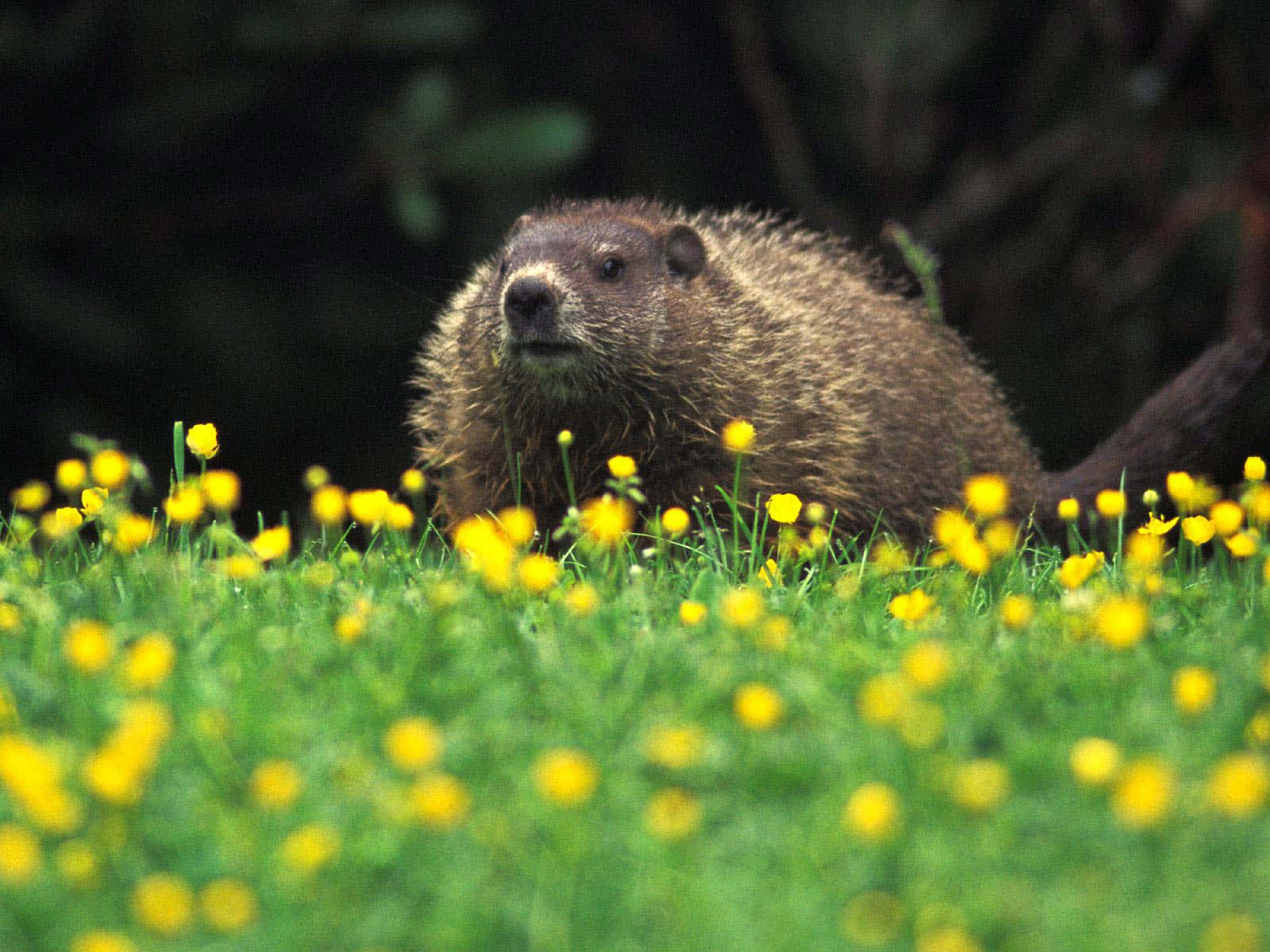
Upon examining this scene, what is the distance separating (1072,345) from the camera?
26.1 ft

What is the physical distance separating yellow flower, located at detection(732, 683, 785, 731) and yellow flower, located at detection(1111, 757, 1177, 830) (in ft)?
1.61

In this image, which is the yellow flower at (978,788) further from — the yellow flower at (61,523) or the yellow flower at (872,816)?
the yellow flower at (61,523)

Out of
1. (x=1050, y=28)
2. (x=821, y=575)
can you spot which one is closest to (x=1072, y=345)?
(x=1050, y=28)

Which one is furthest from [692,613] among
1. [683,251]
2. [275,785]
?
[683,251]

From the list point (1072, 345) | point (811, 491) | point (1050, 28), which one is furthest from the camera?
point (1050, 28)

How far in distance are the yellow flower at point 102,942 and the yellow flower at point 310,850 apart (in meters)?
0.22

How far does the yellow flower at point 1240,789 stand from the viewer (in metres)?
2.02

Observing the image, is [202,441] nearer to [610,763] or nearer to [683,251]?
[610,763]

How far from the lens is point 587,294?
465 centimetres

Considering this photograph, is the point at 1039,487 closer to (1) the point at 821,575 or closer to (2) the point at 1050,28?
(1) the point at 821,575

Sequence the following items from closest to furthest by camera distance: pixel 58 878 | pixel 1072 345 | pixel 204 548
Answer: pixel 58 878
pixel 204 548
pixel 1072 345

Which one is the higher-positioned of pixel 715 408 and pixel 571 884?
pixel 715 408

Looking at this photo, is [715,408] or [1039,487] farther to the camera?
[1039,487]

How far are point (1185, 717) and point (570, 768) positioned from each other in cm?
104
